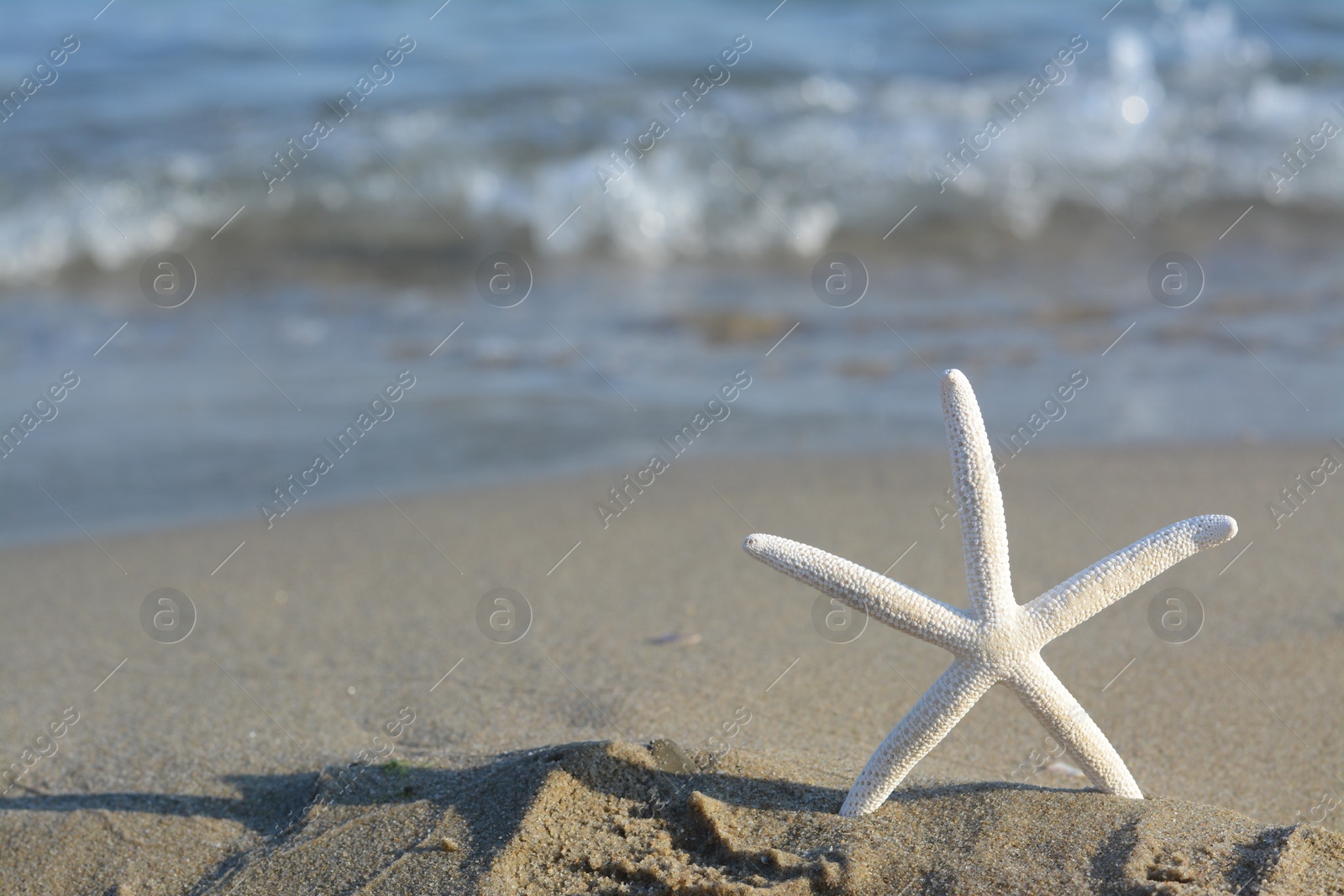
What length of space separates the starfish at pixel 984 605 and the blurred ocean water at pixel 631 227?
3.47 m

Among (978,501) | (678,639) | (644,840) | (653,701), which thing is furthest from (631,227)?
(644,840)

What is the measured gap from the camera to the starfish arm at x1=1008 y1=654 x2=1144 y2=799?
2633mm

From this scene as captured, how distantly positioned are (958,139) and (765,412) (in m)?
6.47

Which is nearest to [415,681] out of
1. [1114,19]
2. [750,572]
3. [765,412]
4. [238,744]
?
[238,744]

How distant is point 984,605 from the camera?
8.59ft

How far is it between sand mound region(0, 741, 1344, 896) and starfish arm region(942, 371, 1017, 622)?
527 millimetres

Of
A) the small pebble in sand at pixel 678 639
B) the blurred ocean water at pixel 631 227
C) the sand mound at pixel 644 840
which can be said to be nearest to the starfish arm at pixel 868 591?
the sand mound at pixel 644 840

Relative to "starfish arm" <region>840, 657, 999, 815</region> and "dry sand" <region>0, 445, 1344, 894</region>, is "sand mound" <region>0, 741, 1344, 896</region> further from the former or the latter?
"starfish arm" <region>840, 657, 999, 815</region>

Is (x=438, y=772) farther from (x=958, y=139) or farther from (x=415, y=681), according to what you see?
(x=958, y=139)

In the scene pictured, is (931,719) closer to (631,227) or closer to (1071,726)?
(1071,726)

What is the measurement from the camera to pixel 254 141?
1198cm

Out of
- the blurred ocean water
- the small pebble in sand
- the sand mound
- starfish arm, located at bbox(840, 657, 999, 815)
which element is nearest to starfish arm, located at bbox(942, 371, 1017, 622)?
starfish arm, located at bbox(840, 657, 999, 815)

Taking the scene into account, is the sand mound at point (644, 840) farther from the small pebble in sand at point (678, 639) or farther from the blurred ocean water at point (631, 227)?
the blurred ocean water at point (631, 227)

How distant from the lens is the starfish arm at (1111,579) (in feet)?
8.54
